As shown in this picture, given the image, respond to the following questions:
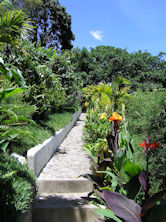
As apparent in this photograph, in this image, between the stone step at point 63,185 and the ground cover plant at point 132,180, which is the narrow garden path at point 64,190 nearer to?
the stone step at point 63,185

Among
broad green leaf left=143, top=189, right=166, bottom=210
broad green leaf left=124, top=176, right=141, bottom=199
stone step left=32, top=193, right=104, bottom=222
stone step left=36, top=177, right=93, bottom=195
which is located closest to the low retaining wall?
stone step left=36, top=177, right=93, bottom=195

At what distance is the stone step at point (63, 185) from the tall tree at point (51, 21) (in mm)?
23304

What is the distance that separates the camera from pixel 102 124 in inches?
251

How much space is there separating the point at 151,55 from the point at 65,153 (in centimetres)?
1665

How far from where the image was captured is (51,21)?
25562mm

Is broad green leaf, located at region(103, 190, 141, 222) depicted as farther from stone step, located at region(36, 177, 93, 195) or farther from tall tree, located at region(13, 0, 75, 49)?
tall tree, located at region(13, 0, 75, 49)

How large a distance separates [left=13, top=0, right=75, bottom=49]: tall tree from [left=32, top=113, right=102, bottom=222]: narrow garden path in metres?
22.1

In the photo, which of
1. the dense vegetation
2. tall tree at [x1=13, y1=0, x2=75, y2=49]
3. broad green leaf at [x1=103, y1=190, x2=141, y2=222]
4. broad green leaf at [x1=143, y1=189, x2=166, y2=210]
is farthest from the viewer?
tall tree at [x1=13, y1=0, x2=75, y2=49]

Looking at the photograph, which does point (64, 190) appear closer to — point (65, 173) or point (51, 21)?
point (65, 173)

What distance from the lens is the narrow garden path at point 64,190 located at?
3.24 m

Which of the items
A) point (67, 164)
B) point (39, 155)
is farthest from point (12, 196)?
point (67, 164)

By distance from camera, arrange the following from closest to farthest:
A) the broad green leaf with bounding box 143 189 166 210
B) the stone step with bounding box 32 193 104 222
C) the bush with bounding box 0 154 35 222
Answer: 1. the broad green leaf with bounding box 143 189 166 210
2. the bush with bounding box 0 154 35 222
3. the stone step with bounding box 32 193 104 222

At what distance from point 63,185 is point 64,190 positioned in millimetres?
91

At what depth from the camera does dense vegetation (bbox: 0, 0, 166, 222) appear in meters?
2.54
